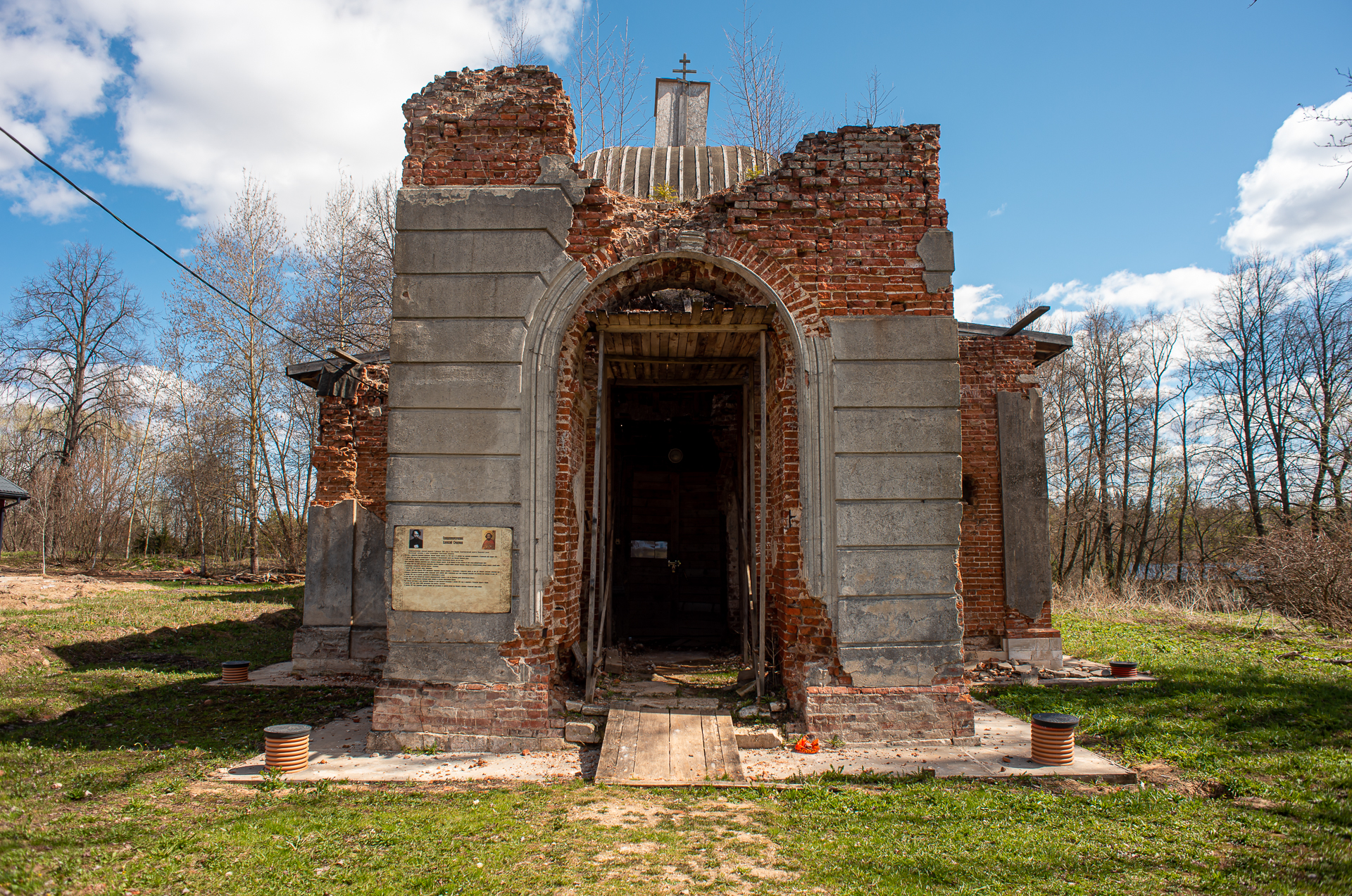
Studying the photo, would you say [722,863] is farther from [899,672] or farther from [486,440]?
[486,440]

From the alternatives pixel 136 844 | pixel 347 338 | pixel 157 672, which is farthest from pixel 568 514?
pixel 347 338

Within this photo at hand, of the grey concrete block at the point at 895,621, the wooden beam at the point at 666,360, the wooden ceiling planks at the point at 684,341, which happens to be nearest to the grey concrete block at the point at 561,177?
the wooden ceiling planks at the point at 684,341

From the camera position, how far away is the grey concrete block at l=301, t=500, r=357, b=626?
9.38 metres

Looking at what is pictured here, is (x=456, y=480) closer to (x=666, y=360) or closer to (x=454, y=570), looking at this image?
(x=454, y=570)

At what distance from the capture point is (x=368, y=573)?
948 cm

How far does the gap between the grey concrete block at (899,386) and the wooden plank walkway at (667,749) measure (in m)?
3.16

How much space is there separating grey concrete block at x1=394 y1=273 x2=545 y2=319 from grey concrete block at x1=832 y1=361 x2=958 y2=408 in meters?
3.00

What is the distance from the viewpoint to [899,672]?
242 inches

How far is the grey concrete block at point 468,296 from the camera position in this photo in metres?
6.46

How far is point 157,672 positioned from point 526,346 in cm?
751

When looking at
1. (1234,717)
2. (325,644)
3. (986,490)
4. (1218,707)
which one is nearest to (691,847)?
(1234,717)

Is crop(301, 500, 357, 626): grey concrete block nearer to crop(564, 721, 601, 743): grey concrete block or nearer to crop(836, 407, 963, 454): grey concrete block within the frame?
crop(564, 721, 601, 743): grey concrete block

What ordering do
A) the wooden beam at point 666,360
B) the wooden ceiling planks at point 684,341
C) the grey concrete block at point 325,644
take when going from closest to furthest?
the wooden ceiling planks at point 684,341
the wooden beam at point 666,360
the grey concrete block at point 325,644

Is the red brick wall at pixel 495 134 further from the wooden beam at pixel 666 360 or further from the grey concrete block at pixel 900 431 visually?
the grey concrete block at pixel 900 431
